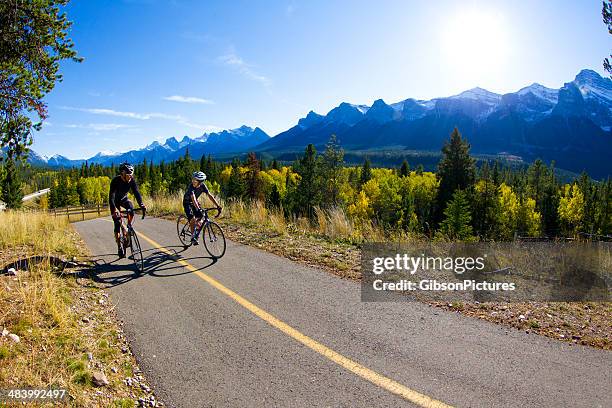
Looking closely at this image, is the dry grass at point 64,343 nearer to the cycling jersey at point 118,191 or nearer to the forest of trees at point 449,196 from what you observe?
the cycling jersey at point 118,191

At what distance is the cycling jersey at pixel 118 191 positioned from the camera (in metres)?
8.49

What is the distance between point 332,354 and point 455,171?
149 feet

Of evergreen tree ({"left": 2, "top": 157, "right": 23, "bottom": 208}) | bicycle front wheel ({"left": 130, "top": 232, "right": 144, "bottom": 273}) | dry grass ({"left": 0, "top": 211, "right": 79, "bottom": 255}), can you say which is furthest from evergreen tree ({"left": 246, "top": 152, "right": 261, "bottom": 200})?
bicycle front wheel ({"left": 130, "top": 232, "right": 144, "bottom": 273})

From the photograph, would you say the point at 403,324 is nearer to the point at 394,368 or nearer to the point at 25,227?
the point at 394,368

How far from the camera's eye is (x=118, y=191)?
8.62 m

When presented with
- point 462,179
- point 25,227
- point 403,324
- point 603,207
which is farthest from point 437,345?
point 603,207

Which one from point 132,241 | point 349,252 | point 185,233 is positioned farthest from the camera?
point 185,233

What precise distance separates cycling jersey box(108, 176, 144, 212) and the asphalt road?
262 cm

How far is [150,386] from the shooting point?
3805mm

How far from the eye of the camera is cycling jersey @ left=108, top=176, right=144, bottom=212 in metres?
8.49

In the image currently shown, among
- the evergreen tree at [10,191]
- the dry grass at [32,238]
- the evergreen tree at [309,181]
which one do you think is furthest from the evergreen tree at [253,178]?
the dry grass at [32,238]

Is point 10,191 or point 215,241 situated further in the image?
point 10,191

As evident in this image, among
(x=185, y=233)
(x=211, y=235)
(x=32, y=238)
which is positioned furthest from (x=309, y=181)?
(x=211, y=235)

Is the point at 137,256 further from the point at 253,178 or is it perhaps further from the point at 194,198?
the point at 253,178
